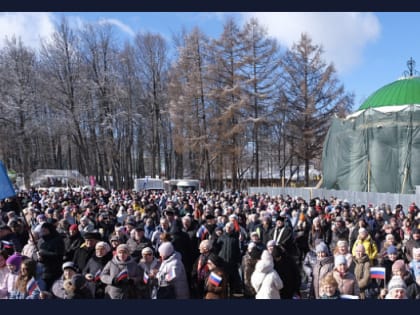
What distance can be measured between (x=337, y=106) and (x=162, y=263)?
43.4 m

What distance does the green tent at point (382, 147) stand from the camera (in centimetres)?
2688

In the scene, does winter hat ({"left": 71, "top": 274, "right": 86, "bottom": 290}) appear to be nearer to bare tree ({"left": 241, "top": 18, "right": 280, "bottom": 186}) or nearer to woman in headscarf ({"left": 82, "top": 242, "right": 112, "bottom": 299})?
woman in headscarf ({"left": 82, "top": 242, "right": 112, "bottom": 299})

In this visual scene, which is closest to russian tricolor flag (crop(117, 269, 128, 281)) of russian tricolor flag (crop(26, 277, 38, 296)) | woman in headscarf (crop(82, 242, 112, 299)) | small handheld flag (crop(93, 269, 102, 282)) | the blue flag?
woman in headscarf (crop(82, 242, 112, 299))

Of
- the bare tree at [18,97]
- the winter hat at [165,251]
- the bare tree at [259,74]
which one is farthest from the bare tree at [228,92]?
the winter hat at [165,251]

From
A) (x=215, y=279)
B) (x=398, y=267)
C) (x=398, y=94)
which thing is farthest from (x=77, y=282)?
(x=398, y=94)

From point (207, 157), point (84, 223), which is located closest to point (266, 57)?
point (207, 157)

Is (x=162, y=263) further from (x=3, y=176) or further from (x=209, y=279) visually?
(x=3, y=176)

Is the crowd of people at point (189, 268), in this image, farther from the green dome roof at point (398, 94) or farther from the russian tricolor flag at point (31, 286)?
the green dome roof at point (398, 94)

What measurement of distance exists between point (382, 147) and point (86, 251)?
24.0 m

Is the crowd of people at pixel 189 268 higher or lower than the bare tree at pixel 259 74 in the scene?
lower

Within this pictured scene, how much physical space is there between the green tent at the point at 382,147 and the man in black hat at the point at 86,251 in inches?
917

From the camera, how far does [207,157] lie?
46.4m

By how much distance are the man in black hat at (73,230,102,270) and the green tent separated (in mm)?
23282

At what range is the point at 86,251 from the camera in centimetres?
727
